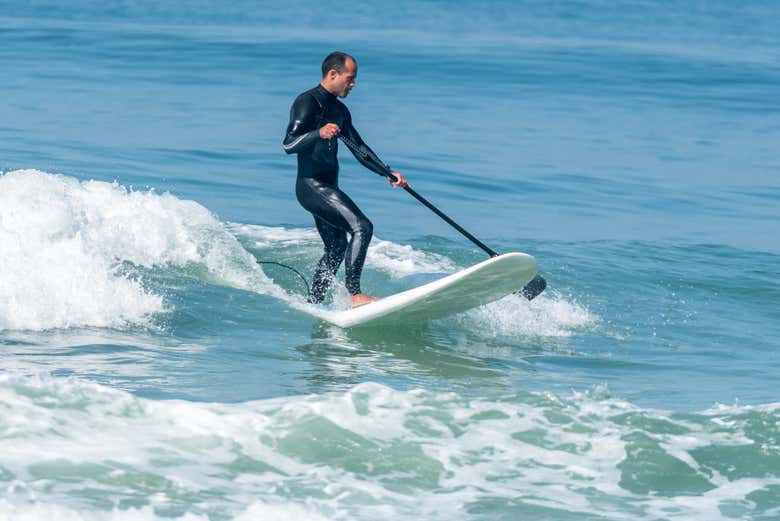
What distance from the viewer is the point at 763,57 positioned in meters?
32.9

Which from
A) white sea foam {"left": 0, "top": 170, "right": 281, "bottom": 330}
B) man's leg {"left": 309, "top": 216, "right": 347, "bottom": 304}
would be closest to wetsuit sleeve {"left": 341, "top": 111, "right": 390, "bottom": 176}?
man's leg {"left": 309, "top": 216, "right": 347, "bottom": 304}

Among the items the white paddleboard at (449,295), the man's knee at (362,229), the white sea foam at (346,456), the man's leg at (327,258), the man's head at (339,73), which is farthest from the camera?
the man's leg at (327,258)

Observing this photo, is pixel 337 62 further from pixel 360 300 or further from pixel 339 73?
pixel 360 300

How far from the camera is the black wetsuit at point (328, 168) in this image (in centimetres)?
859

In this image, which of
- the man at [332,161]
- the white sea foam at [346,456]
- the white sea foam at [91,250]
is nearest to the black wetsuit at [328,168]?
the man at [332,161]

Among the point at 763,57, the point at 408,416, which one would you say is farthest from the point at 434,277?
the point at 763,57

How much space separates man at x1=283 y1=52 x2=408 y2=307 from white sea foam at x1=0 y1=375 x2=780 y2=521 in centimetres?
217

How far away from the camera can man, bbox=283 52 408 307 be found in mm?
8562

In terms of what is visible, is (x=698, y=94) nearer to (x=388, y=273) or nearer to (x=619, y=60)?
(x=619, y=60)

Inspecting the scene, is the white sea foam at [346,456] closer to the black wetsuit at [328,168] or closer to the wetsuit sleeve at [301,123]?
the black wetsuit at [328,168]

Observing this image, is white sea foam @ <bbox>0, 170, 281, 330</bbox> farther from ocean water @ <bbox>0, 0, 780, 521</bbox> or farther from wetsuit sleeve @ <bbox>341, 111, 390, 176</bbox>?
wetsuit sleeve @ <bbox>341, 111, 390, 176</bbox>

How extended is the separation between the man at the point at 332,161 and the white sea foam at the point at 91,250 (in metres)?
1.27

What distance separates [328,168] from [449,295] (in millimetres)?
1261

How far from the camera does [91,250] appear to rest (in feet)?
30.6
